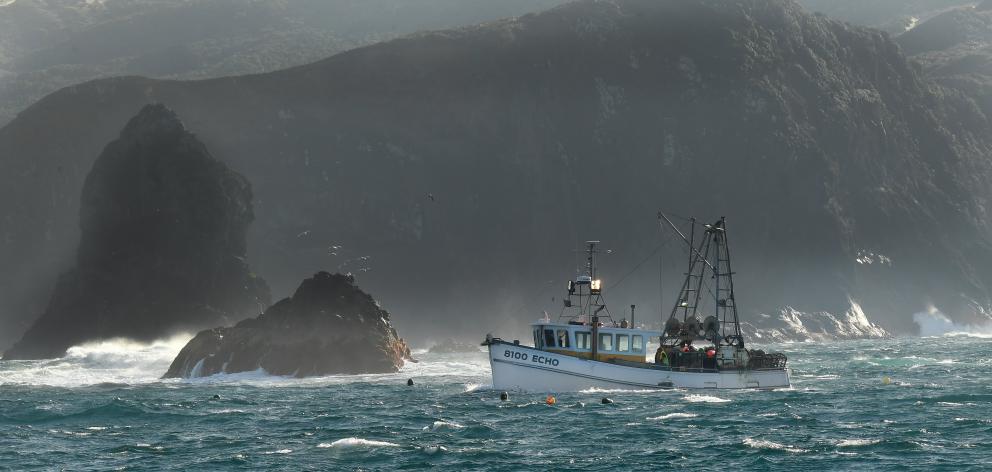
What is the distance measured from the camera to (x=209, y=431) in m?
64.6

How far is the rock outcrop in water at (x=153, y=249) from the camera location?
14812 centimetres

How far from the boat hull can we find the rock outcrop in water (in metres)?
72.3

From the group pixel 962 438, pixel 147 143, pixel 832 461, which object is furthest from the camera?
pixel 147 143

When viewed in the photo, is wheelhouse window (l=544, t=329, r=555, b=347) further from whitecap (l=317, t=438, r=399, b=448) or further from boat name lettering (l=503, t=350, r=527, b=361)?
whitecap (l=317, t=438, r=399, b=448)

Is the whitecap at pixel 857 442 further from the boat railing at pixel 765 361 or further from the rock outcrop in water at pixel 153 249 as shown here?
the rock outcrop in water at pixel 153 249

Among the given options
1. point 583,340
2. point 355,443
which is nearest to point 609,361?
point 583,340

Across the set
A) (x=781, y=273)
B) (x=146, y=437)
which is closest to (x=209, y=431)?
(x=146, y=437)

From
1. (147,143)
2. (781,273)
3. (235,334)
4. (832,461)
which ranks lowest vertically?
(832,461)

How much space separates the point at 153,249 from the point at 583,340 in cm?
8838

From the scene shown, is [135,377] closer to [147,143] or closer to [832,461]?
[147,143]

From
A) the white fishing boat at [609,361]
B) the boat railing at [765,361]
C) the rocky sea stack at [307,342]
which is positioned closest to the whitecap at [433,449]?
the white fishing boat at [609,361]

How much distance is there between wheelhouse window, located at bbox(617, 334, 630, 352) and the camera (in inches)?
3265

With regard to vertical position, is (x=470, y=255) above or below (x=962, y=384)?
above

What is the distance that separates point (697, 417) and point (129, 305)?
324ft
